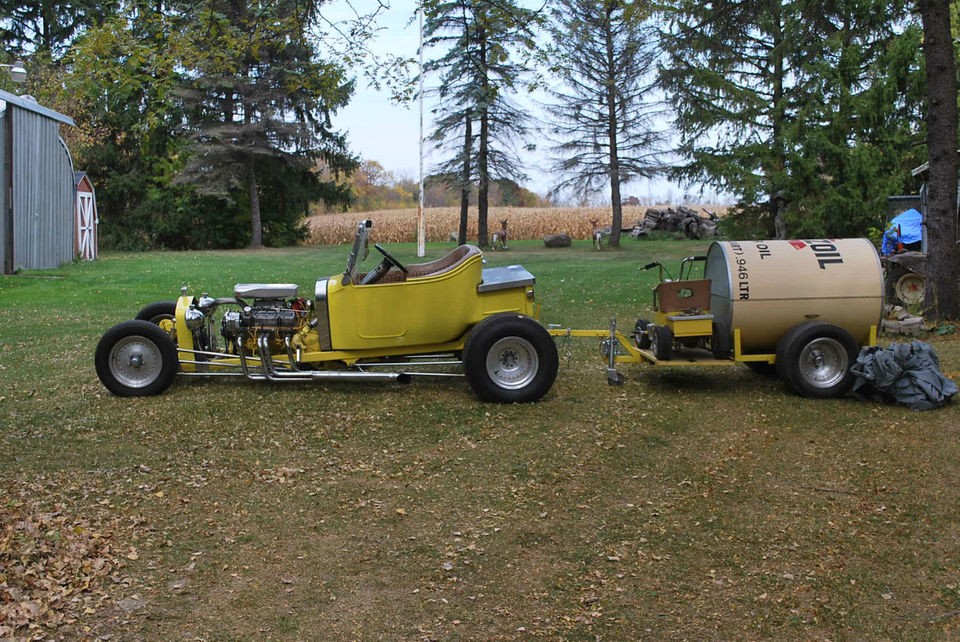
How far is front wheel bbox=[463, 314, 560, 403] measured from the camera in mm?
8336

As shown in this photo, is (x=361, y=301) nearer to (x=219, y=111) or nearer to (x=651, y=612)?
(x=651, y=612)

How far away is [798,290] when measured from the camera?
8758 millimetres

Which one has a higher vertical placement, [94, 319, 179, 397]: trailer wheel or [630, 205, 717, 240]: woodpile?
[630, 205, 717, 240]: woodpile

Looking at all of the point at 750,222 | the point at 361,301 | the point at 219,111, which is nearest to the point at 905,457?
the point at 361,301

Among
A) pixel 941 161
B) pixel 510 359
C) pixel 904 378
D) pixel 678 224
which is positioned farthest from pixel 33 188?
pixel 678 224

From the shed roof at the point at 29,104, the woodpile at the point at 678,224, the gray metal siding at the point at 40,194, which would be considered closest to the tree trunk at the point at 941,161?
the shed roof at the point at 29,104

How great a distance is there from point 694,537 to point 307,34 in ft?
20.4

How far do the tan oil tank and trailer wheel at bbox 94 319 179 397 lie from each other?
17.7 ft

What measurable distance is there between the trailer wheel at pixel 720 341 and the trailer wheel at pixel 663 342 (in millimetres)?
469

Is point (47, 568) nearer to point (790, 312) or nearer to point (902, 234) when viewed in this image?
point (790, 312)

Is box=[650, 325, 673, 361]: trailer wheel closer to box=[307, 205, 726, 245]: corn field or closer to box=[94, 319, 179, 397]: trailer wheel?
box=[94, 319, 179, 397]: trailer wheel

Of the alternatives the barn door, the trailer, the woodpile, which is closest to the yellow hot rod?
the trailer

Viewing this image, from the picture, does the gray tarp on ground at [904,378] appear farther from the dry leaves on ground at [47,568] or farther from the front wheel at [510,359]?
the dry leaves on ground at [47,568]

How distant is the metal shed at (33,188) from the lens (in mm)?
22609
